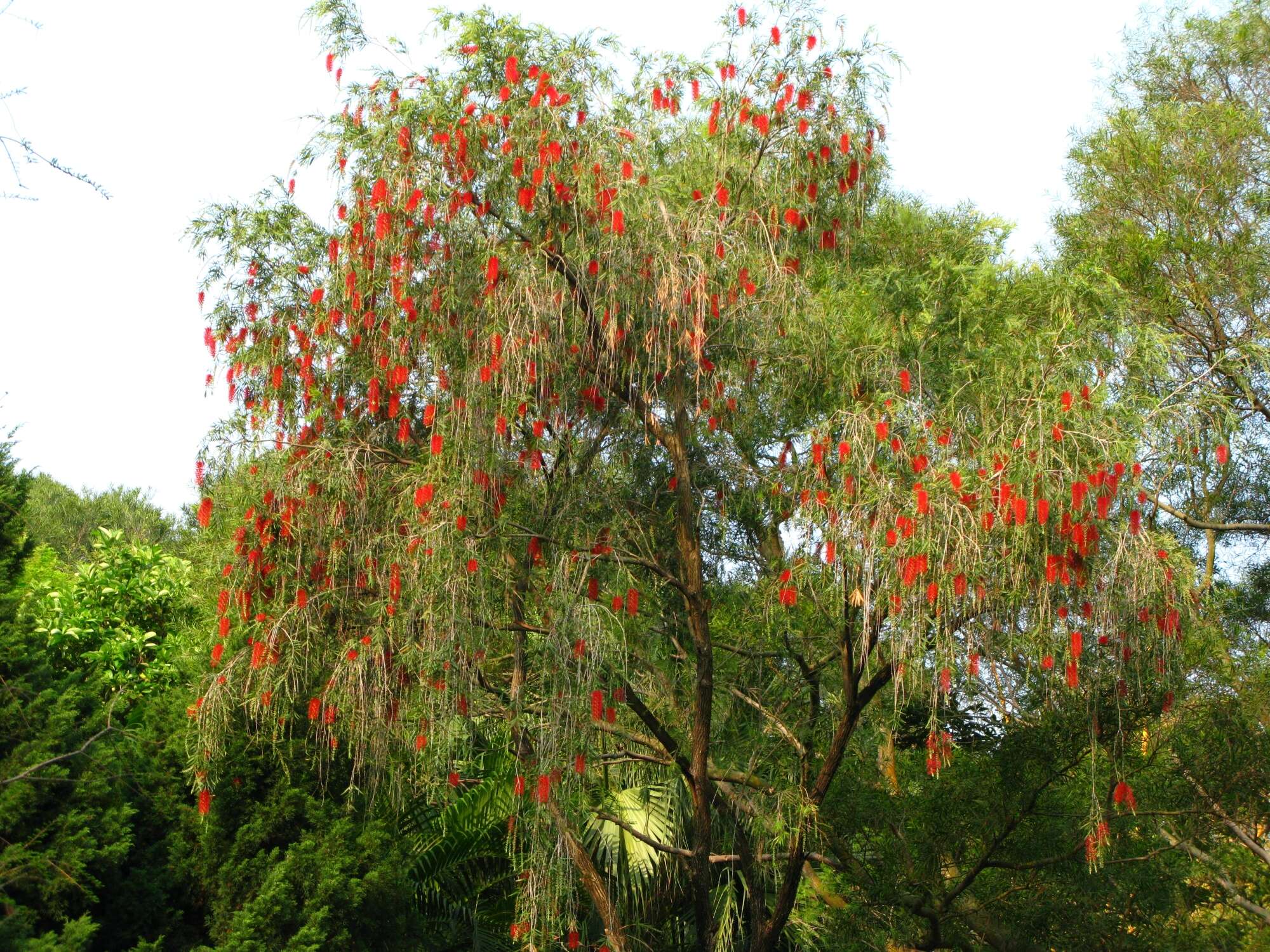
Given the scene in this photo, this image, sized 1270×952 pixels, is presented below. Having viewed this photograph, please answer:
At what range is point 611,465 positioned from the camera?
695cm

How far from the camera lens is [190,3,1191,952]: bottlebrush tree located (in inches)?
221

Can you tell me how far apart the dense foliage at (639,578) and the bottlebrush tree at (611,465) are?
0.03 metres

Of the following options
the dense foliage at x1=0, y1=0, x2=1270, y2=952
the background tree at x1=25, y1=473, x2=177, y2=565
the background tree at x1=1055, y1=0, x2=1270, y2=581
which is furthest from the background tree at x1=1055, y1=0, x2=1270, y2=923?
the background tree at x1=25, y1=473, x2=177, y2=565

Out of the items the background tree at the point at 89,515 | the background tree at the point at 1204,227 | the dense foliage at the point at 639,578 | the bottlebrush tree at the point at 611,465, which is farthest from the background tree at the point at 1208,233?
the background tree at the point at 89,515

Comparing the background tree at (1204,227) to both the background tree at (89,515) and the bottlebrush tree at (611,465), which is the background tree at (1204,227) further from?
the background tree at (89,515)

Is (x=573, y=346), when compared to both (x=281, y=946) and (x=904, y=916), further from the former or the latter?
(x=904, y=916)

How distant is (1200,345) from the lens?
10859mm

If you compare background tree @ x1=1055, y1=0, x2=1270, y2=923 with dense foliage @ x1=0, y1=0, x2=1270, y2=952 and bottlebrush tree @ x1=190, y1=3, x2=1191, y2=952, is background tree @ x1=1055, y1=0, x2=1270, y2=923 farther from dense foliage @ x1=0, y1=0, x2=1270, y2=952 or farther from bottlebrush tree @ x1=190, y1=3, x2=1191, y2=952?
bottlebrush tree @ x1=190, y1=3, x2=1191, y2=952

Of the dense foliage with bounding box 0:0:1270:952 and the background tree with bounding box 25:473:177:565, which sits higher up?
the background tree with bounding box 25:473:177:565

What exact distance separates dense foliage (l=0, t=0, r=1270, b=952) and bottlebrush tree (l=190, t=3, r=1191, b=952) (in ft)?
0.09

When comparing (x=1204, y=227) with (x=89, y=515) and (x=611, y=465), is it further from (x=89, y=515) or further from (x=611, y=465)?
(x=89, y=515)

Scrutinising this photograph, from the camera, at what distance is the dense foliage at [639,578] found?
5762mm

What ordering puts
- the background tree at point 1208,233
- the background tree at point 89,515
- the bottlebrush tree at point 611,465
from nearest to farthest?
the bottlebrush tree at point 611,465 < the background tree at point 1208,233 < the background tree at point 89,515

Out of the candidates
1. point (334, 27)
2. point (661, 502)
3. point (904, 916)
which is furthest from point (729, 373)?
point (904, 916)
